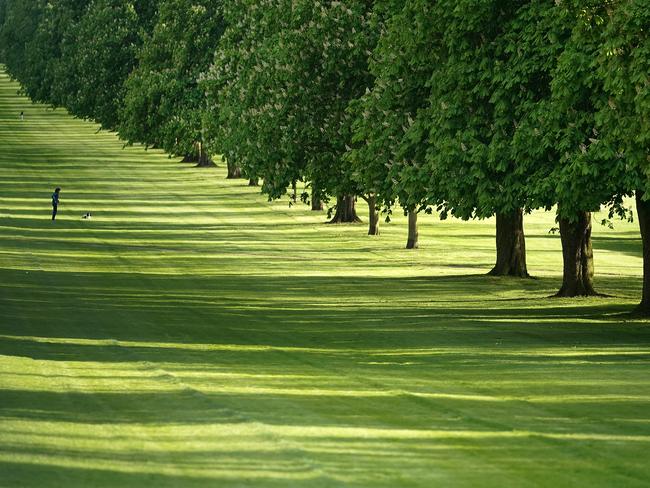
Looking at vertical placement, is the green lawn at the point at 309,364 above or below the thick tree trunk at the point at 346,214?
below

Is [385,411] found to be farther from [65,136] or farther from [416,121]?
[65,136]

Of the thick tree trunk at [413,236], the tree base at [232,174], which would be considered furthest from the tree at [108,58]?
the thick tree trunk at [413,236]

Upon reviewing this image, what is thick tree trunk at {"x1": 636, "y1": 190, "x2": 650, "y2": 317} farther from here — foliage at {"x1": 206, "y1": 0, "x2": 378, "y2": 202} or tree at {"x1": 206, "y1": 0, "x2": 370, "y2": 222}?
foliage at {"x1": 206, "y1": 0, "x2": 378, "y2": 202}

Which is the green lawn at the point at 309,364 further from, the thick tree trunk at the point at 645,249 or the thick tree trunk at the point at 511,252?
the thick tree trunk at the point at 511,252

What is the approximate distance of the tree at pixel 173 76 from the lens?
7612cm

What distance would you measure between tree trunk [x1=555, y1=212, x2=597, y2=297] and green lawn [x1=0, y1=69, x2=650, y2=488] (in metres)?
0.93

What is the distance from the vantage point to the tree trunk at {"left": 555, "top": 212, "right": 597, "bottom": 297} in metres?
41.4

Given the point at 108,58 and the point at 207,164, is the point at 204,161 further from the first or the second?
the point at 108,58

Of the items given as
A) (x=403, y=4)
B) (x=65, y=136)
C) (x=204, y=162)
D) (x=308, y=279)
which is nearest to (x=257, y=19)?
(x=308, y=279)

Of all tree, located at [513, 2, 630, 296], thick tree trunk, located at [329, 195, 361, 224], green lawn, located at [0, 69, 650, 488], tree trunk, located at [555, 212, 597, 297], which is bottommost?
green lawn, located at [0, 69, 650, 488]

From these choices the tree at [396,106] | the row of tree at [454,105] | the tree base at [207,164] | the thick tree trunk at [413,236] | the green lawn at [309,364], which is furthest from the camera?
the tree base at [207,164]

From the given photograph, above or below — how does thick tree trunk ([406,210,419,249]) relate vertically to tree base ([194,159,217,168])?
below

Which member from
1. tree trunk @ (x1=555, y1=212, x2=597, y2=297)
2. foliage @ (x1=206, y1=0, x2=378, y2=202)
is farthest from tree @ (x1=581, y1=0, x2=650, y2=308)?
foliage @ (x1=206, y1=0, x2=378, y2=202)

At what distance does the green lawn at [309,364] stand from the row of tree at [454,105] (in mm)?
2957
